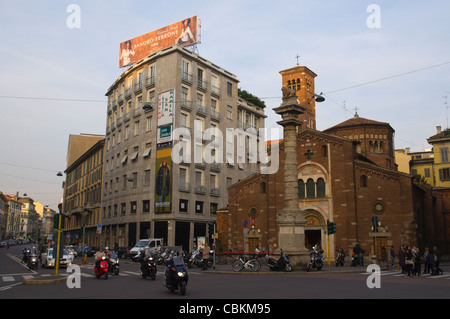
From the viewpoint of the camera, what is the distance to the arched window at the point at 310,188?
3664cm

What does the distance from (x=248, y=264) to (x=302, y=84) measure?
57.4 m

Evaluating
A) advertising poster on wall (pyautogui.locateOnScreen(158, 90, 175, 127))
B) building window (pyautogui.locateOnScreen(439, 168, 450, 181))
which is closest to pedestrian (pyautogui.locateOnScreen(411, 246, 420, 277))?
advertising poster on wall (pyautogui.locateOnScreen(158, 90, 175, 127))

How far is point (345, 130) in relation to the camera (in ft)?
177

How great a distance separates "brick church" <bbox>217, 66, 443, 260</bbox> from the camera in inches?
1287

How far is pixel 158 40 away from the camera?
49.2 meters

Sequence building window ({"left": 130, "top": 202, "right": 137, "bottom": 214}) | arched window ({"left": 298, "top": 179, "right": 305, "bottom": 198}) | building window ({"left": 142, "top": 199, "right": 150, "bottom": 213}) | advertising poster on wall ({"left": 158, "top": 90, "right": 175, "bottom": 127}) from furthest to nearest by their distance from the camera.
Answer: building window ({"left": 130, "top": 202, "right": 137, "bottom": 214}), building window ({"left": 142, "top": 199, "right": 150, "bottom": 213}), advertising poster on wall ({"left": 158, "top": 90, "right": 175, "bottom": 127}), arched window ({"left": 298, "top": 179, "right": 305, "bottom": 198})

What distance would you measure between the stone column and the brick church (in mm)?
5638

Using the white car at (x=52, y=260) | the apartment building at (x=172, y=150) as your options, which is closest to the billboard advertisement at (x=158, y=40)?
the apartment building at (x=172, y=150)

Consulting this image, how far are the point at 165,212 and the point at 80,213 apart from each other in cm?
3086

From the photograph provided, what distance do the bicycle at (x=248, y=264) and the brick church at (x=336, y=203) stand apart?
6.81m

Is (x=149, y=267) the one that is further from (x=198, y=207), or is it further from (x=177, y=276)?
(x=198, y=207)

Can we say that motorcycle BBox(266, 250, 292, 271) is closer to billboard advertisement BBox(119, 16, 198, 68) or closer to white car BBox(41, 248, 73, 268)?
white car BBox(41, 248, 73, 268)

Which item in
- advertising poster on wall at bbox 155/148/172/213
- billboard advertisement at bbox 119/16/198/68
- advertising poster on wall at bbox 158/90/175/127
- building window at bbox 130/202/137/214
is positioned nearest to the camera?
advertising poster on wall at bbox 155/148/172/213
